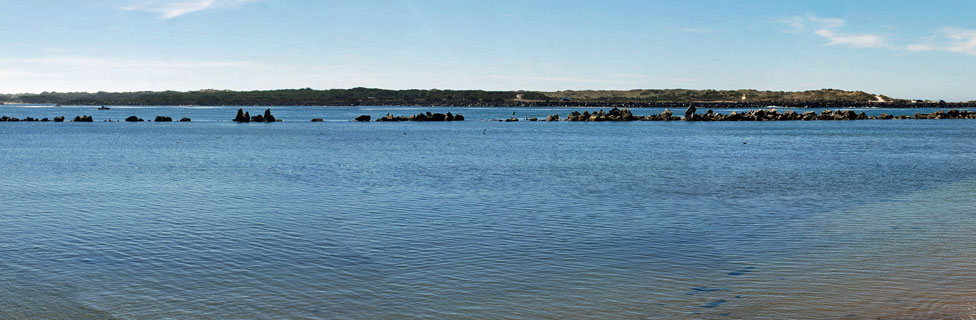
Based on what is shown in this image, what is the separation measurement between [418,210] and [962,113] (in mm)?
163064

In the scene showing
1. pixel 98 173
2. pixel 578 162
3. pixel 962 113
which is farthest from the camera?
pixel 962 113

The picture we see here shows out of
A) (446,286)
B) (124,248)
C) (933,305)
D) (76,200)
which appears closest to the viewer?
(933,305)

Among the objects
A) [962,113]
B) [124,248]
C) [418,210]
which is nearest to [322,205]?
[418,210]

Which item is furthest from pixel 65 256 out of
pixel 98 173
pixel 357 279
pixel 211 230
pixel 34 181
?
pixel 98 173

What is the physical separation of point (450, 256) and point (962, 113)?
551 ft

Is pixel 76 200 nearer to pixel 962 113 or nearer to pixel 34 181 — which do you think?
pixel 34 181

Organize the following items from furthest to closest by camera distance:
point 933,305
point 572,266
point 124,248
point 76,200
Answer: point 76,200
point 124,248
point 572,266
point 933,305

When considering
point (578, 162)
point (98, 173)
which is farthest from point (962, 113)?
point (98, 173)

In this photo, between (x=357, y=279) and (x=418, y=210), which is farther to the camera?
(x=418, y=210)

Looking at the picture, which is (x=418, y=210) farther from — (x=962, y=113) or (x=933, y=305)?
(x=962, y=113)

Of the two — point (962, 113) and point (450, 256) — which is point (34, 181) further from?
point (962, 113)

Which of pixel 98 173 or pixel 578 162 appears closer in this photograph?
pixel 98 173

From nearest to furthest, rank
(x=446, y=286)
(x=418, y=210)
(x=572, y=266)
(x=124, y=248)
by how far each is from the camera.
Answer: (x=446, y=286), (x=572, y=266), (x=124, y=248), (x=418, y=210)

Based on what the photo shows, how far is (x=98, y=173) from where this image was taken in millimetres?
34281
